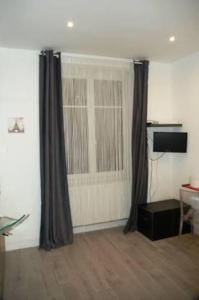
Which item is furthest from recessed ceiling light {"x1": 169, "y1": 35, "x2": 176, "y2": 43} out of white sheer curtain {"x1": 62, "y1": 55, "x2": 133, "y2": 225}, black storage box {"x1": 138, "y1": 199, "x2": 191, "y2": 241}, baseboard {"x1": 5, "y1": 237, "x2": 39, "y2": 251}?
baseboard {"x1": 5, "y1": 237, "x2": 39, "y2": 251}

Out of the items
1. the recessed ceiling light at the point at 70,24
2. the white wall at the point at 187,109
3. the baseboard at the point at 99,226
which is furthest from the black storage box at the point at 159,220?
the recessed ceiling light at the point at 70,24

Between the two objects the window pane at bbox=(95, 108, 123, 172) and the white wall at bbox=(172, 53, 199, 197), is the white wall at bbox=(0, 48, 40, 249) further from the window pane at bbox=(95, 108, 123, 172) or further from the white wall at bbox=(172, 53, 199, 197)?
the white wall at bbox=(172, 53, 199, 197)

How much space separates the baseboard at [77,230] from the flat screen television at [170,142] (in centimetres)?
136

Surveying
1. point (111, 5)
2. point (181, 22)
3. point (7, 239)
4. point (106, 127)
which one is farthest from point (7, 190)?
point (181, 22)

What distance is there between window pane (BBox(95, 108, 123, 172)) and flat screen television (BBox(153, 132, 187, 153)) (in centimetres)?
59

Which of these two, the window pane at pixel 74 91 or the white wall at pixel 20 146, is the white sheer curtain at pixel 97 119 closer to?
the window pane at pixel 74 91

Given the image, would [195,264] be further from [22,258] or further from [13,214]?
[13,214]

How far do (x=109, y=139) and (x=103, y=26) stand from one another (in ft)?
5.38

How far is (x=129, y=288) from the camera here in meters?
2.40

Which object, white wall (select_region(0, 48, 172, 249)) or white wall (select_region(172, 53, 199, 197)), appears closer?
white wall (select_region(0, 48, 172, 249))

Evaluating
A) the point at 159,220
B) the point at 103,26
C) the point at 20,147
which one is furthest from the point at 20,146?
the point at 159,220

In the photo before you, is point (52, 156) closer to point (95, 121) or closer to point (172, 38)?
Result: point (95, 121)

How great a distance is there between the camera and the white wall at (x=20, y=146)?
10.5 ft

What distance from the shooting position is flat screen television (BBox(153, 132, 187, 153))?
3.73m
